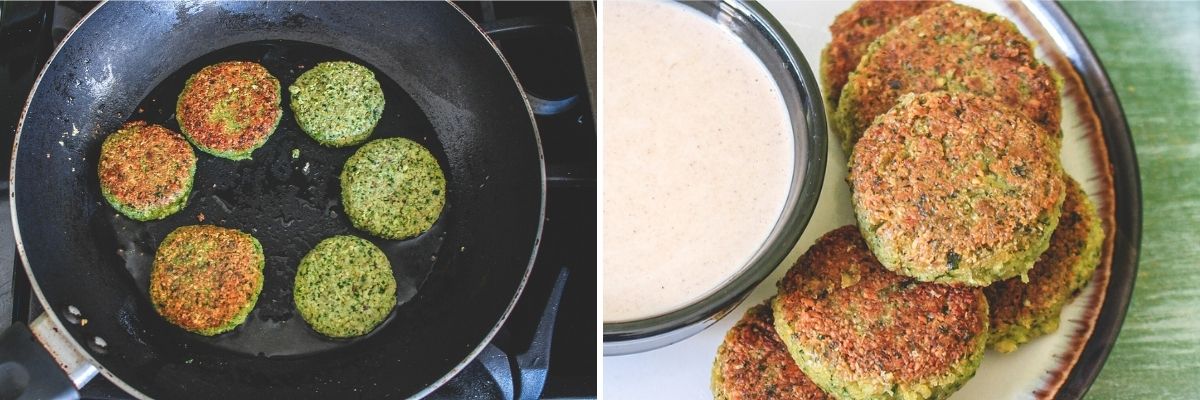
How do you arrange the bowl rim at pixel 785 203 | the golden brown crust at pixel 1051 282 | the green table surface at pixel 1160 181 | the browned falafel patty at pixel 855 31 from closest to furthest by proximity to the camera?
the bowl rim at pixel 785 203 < the golden brown crust at pixel 1051 282 < the browned falafel patty at pixel 855 31 < the green table surface at pixel 1160 181

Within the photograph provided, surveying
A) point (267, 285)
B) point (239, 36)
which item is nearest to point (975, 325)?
point (267, 285)

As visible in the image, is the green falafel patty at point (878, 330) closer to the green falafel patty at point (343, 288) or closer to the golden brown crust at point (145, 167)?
the green falafel patty at point (343, 288)

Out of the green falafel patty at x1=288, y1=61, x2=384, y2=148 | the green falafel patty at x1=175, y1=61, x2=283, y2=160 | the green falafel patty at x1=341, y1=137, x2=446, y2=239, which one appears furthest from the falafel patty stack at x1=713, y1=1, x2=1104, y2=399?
the green falafel patty at x1=175, y1=61, x2=283, y2=160

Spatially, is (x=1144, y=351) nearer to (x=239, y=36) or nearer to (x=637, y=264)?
(x=637, y=264)

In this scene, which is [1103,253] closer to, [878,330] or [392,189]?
[878,330]

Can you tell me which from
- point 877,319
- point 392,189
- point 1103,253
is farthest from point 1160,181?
point 392,189

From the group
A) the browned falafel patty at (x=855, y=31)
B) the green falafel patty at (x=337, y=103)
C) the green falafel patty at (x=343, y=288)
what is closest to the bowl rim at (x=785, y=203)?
the browned falafel patty at (x=855, y=31)
